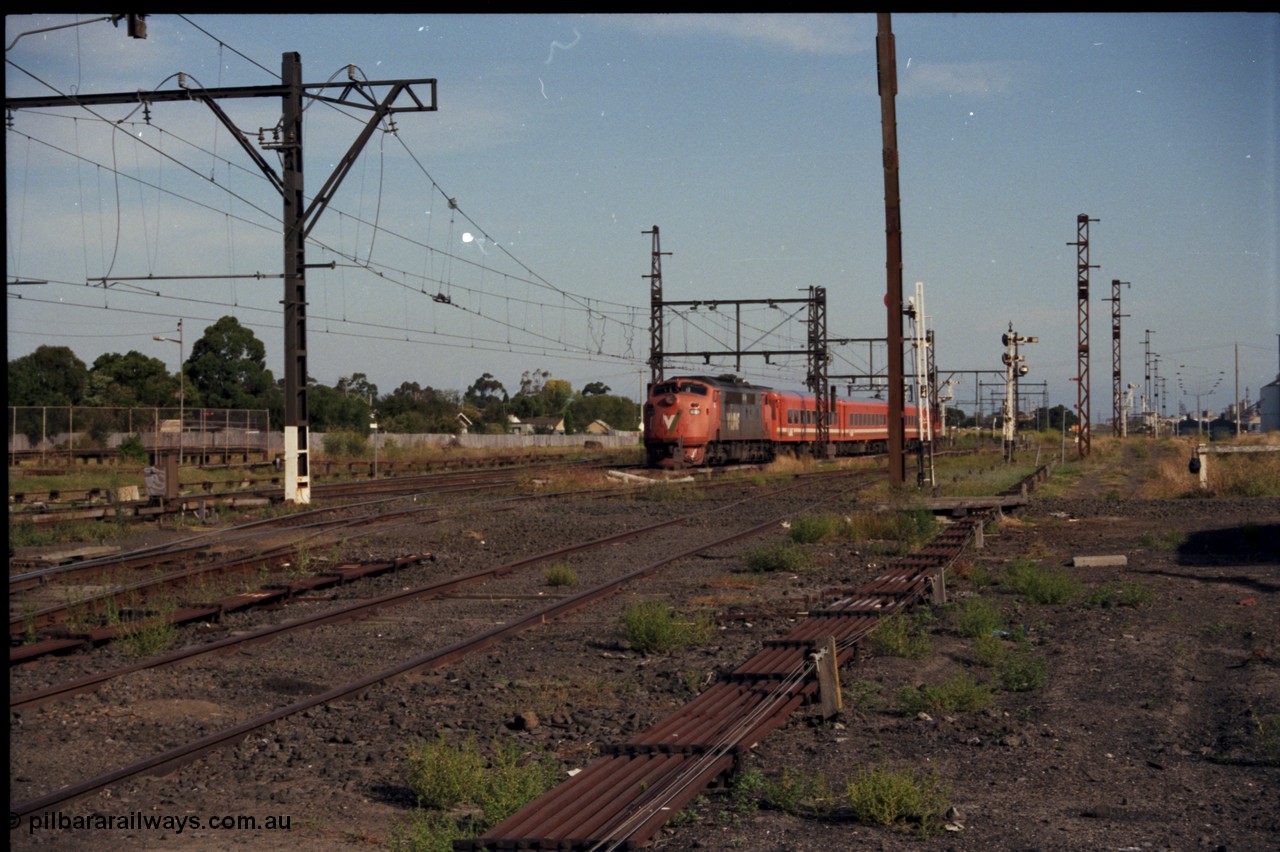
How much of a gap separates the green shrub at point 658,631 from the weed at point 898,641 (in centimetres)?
149

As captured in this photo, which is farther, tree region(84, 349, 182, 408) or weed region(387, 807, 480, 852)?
tree region(84, 349, 182, 408)

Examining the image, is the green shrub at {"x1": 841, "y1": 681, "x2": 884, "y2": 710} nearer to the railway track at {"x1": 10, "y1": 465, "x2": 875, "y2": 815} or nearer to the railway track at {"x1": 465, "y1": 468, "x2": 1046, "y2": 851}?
the railway track at {"x1": 465, "y1": 468, "x2": 1046, "y2": 851}

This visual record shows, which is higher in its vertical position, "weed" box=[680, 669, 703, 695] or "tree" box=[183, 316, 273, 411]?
"tree" box=[183, 316, 273, 411]

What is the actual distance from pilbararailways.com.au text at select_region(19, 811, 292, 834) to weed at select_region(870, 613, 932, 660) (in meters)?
5.10

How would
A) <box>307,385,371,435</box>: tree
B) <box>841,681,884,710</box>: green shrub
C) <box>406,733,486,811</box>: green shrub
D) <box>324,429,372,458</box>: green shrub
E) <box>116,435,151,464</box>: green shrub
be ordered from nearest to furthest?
<box>406,733,486,811</box>: green shrub
<box>841,681,884,710</box>: green shrub
<box>116,435,151,464</box>: green shrub
<box>324,429,372,458</box>: green shrub
<box>307,385,371,435</box>: tree

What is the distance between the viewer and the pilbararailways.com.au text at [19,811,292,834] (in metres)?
5.21

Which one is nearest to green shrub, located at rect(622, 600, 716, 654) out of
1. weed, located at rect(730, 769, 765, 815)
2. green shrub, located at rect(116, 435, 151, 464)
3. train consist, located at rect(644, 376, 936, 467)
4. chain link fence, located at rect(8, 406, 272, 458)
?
weed, located at rect(730, 769, 765, 815)

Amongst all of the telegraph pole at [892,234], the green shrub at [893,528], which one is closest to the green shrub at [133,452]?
the telegraph pole at [892,234]

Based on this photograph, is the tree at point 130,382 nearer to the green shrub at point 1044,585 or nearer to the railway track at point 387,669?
the railway track at point 387,669

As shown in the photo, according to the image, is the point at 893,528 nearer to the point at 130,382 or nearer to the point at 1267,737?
the point at 1267,737

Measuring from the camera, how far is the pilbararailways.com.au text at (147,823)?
17.1ft

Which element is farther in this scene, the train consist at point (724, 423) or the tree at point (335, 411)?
the tree at point (335, 411)

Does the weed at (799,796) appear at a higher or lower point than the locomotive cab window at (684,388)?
lower
